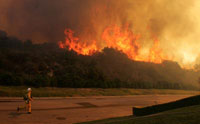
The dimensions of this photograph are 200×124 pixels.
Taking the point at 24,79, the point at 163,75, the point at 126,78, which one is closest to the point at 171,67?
the point at 163,75

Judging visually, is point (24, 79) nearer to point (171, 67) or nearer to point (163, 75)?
point (163, 75)

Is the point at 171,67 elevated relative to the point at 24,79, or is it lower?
elevated

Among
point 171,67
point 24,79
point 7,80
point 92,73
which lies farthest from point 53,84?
point 171,67

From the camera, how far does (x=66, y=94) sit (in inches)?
877

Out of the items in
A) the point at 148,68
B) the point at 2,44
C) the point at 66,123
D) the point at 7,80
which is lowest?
the point at 66,123

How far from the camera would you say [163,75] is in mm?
49844

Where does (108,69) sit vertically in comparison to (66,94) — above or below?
above

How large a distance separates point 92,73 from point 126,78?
11.0 m

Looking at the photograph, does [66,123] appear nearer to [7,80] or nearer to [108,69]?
[7,80]

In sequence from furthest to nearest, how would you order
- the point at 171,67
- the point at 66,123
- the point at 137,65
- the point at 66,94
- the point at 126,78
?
the point at 171,67 → the point at 137,65 → the point at 126,78 → the point at 66,94 → the point at 66,123

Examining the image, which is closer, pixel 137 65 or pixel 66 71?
pixel 66 71

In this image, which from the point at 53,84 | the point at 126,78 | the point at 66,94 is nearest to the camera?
the point at 66,94

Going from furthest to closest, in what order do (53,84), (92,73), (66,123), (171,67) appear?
1. (171,67)
2. (92,73)
3. (53,84)
4. (66,123)

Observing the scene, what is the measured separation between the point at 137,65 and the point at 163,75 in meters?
7.59
